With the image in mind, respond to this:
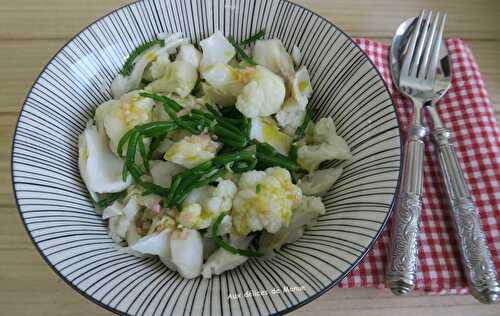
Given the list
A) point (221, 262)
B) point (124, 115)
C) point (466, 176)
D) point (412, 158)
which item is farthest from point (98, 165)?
point (466, 176)

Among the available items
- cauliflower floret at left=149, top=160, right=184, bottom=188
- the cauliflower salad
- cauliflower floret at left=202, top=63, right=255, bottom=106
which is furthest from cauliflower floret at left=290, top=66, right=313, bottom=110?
cauliflower floret at left=149, top=160, right=184, bottom=188

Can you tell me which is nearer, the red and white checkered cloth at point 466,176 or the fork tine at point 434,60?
the red and white checkered cloth at point 466,176

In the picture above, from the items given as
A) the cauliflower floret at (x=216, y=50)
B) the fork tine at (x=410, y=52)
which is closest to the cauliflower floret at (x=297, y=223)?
the cauliflower floret at (x=216, y=50)

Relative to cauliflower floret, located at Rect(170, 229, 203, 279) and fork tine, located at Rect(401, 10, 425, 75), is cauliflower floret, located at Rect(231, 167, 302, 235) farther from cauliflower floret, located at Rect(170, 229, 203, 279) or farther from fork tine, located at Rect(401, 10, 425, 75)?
fork tine, located at Rect(401, 10, 425, 75)

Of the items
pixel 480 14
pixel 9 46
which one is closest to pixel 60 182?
pixel 9 46

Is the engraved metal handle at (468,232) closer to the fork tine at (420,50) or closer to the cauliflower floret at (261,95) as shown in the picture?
the fork tine at (420,50)
